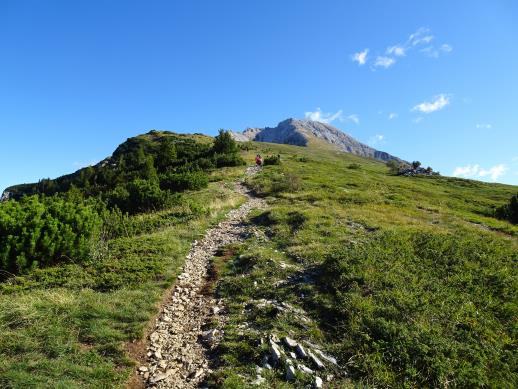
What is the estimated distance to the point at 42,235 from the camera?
13.1 meters

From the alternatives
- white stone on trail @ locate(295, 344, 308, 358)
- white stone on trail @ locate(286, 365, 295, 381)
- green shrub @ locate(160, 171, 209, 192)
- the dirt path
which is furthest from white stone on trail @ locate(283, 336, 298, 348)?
green shrub @ locate(160, 171, 209, 192)

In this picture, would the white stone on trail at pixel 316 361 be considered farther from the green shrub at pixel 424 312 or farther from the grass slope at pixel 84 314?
the grass slope at pixel 84 314

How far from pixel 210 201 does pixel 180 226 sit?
265 inches

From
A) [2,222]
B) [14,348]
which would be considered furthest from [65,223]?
[14,348]

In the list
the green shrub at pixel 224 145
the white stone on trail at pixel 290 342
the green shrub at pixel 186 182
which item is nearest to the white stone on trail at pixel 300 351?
the white stone on trail at pixel 290 342

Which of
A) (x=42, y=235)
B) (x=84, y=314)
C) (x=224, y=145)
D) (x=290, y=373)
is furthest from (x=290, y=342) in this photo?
(x=224, y=145)

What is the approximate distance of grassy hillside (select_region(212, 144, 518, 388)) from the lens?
769 centimetres

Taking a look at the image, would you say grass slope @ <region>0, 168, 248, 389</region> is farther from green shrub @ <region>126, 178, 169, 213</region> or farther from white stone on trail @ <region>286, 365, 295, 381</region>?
green shrub @ <region>126, 178, 169, 213</region>

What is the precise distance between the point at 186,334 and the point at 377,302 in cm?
521

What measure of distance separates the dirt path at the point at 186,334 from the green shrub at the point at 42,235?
4142 millimetres

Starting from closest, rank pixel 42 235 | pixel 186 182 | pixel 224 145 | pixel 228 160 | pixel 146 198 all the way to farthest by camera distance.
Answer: pixel 42 235
pixel 146 198
pixel 186 182
pixel 228 160
pixel 224 145

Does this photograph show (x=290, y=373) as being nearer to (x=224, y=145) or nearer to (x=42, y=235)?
(x=42, y=235)

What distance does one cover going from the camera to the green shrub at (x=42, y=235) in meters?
12.2

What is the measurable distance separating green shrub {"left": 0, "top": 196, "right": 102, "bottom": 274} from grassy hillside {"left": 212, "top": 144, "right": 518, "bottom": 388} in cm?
545
